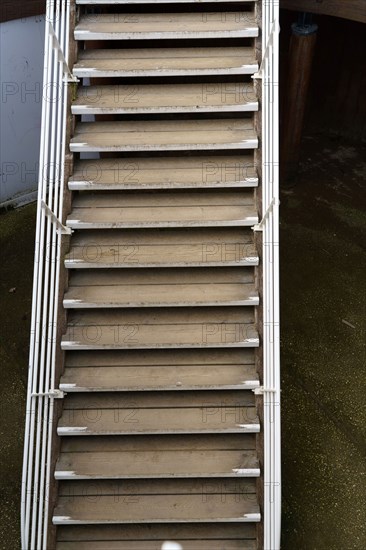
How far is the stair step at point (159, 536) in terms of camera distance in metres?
4.46

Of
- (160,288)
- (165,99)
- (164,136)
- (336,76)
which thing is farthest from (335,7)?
(160,288)

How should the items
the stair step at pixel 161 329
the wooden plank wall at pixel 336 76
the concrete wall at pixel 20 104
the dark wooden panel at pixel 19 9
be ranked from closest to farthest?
the stair step at pixel 161 329 → the dark wooden panel at pixel 19 9 → the concrete wall at pixel 20 104 → the wooden plank wall at pixel 336 76

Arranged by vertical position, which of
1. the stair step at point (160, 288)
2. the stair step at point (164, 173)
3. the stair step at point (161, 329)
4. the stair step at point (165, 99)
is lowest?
the stair step at point (161, 329)

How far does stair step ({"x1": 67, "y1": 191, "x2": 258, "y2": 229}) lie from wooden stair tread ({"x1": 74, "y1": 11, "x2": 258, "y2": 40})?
1.54 m

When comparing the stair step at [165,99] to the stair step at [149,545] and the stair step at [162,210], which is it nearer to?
the stair step at [162,210]

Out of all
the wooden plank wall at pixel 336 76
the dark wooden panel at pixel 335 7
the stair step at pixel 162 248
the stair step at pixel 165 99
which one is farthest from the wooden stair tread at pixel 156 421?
the wooden plank wall at pixel 336 76

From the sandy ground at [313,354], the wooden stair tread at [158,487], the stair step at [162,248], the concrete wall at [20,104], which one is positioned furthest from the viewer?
the concrete wall at [20,104]

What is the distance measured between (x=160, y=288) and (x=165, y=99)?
71.5 inches

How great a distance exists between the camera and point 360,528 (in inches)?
200

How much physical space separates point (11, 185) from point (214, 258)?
4.93 meters

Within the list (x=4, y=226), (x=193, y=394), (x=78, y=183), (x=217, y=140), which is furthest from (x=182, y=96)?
(x=4, y=226)

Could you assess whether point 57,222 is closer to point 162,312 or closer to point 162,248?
point 162,248

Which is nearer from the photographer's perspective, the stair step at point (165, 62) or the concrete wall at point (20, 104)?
the stair step at point (165, 62)

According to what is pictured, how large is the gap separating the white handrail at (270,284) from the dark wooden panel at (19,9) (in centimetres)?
377
